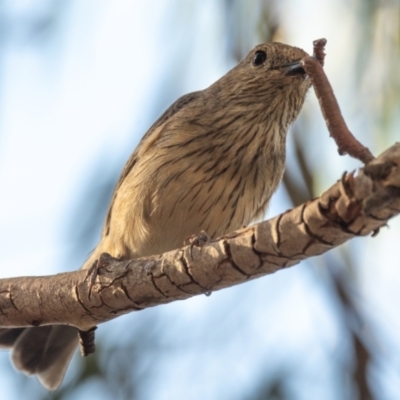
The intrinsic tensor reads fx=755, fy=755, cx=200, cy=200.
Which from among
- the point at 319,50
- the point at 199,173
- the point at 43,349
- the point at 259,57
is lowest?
the point at 43,349

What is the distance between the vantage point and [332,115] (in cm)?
190

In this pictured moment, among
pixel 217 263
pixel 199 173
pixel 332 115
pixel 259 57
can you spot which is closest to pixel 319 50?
pixel 332 115

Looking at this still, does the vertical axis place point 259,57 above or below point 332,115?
above

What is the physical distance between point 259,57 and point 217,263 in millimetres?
1826

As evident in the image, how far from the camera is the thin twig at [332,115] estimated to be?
182 centimetres

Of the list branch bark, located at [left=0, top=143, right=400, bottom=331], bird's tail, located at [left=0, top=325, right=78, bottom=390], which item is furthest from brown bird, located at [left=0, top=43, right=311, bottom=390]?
branch bark, located at [left=0, top=143, right=400, bottom=331]

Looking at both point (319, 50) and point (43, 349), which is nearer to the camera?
point (319, 50)

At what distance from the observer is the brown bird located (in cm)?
341

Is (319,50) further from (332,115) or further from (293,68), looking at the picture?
(293,68)

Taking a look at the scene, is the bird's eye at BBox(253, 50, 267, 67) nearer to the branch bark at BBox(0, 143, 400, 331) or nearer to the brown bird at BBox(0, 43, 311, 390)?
the brown bird at BBox(0, 43, 311, 390)

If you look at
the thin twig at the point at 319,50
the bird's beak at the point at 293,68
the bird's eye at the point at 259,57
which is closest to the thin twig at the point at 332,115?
the thin twig at the point at 319,50

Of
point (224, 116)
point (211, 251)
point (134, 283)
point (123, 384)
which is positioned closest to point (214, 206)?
point (224, 116)

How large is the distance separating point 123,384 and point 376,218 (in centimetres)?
286

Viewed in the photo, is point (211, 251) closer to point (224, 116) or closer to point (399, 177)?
point (399, 177)
